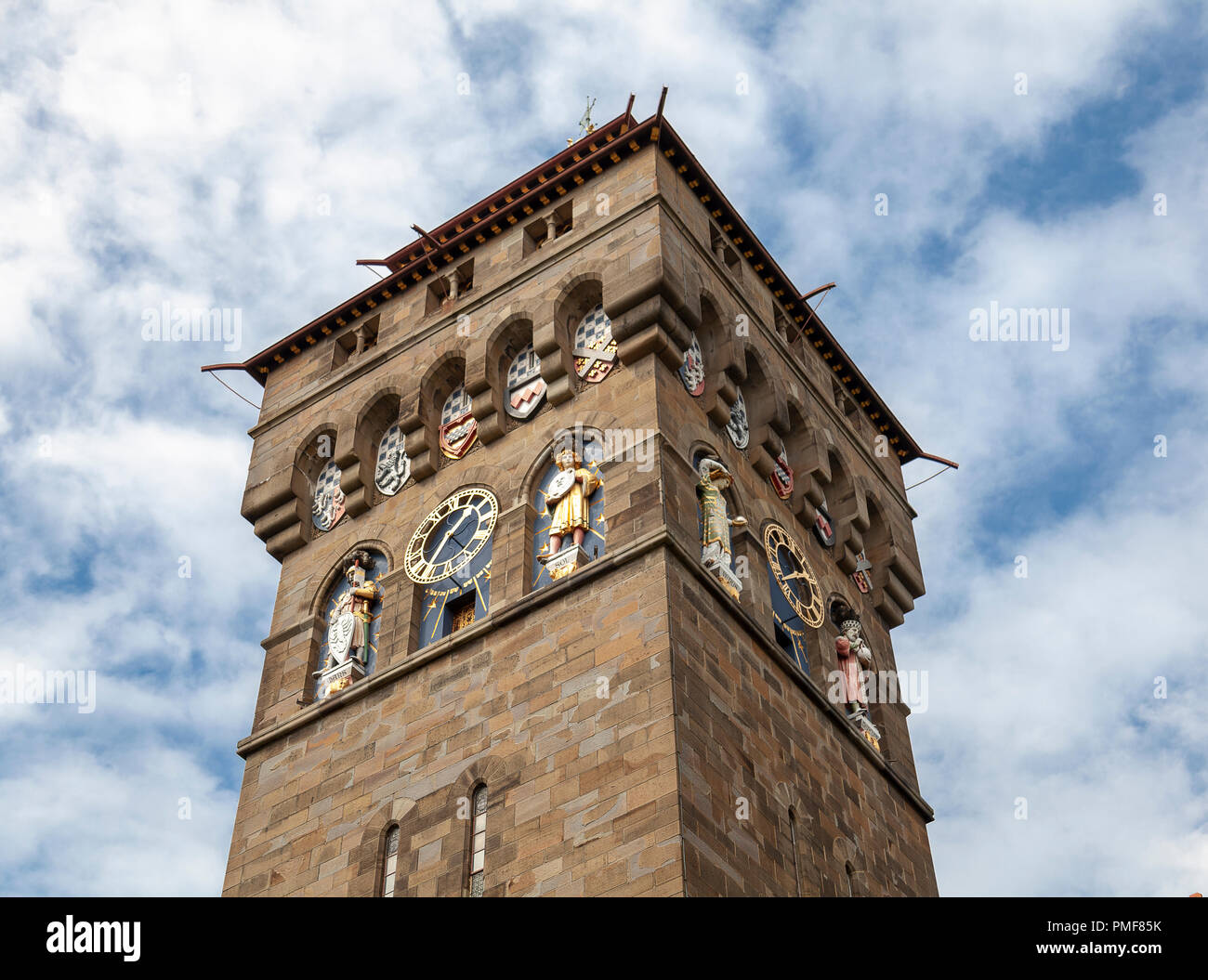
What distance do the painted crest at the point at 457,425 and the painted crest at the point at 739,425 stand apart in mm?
4435

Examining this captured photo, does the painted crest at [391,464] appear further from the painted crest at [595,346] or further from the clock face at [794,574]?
the clock face at [794,574]

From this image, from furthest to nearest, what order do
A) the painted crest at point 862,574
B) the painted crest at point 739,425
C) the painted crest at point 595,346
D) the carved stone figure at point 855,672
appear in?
the painted crest at point 862,574 → the painted crest at point 739,425 → the carved stone figure at point 855,672 → the painted crest at point 595,346

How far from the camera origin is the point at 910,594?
36344 millimetres

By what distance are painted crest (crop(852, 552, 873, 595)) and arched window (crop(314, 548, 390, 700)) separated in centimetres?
903

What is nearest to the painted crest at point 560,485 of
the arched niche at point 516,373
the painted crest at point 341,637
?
the arched niche at point 516,373

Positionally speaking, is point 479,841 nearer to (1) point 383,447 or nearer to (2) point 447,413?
(2) point 447,413

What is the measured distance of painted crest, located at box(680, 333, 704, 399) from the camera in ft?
103

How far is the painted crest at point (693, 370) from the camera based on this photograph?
31453 millimetres

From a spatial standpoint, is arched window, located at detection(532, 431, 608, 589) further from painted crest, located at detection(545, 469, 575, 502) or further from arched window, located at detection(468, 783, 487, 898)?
arched window, located at detection(468, 783, 487, 898)

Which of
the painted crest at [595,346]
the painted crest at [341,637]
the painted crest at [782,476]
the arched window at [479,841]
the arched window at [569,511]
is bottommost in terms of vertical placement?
the arched window at [479,841]

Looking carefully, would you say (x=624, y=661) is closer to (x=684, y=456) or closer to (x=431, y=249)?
(x=684, y=456)

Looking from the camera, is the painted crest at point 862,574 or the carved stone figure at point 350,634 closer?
the carved stone figure at point 350,634

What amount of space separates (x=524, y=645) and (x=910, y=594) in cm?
1132
